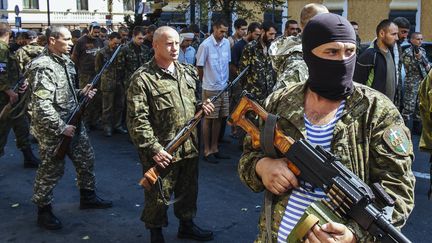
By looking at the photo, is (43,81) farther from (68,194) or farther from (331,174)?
(331,174)

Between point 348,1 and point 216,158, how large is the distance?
49.3ft

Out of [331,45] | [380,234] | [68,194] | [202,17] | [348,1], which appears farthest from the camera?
[348,1]

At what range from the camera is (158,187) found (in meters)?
4.00

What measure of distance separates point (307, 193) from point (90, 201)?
366cm

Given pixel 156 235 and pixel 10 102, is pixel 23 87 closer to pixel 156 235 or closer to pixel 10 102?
pixel 10 102

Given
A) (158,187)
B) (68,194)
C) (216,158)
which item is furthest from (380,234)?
(216,158)

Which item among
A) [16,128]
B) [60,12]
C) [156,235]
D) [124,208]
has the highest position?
[60,12]

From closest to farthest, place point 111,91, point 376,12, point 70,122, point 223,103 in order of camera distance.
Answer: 1. point 70,122
2. point 223,103
3. point 111,91
4. point 376,12

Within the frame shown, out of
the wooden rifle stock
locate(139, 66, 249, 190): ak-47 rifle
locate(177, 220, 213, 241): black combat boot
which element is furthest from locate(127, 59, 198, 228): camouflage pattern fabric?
the wooden rifle stock

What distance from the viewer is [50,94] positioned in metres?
4.58

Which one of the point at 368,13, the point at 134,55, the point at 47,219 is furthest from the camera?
the point at 368,13

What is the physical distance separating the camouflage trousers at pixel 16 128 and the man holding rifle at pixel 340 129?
5.51 metres

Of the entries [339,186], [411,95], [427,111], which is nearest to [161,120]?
[427,111]

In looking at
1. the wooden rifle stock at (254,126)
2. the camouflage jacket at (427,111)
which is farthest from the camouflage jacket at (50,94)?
the camouflage jacket at (427,111)
